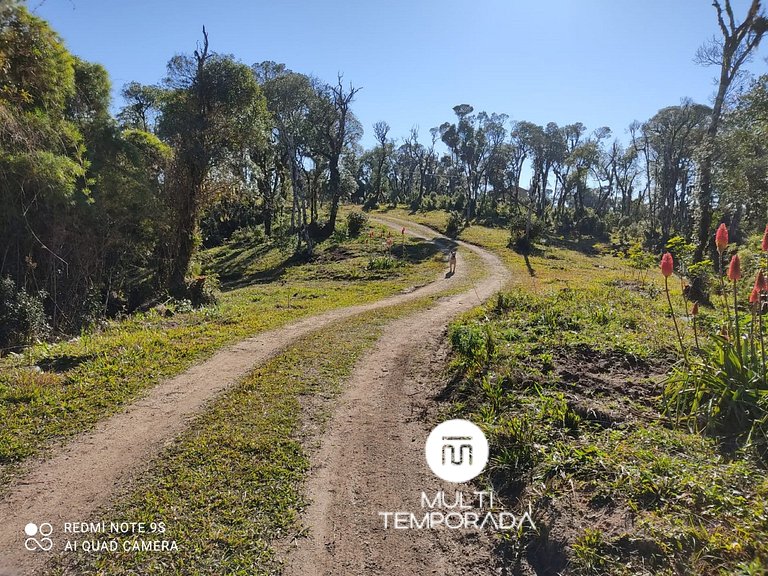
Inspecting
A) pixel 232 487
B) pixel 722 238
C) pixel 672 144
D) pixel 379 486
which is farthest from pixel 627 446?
pixel 672 144

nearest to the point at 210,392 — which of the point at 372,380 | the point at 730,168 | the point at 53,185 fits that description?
the point at 372,380

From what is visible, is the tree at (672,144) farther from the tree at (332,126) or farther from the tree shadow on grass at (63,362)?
the tree shadow on grass at (63,362)

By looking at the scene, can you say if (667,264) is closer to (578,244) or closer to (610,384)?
(610,384)

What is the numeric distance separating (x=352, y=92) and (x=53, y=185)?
22063 millimetres

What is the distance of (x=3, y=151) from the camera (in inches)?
316

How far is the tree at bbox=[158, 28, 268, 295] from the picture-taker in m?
15.1

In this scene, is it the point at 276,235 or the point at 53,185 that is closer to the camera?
the point at 53,185

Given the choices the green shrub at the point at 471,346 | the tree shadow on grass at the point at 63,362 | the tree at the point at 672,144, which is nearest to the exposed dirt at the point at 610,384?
the green shrub at the point at 471,346

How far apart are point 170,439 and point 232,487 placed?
1.56m

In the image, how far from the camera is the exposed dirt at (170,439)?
12.8 feet

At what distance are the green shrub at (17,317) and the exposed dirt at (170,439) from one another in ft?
13.9

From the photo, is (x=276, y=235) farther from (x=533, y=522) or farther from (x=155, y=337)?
(x=533, y=522)

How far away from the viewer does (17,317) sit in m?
8.97

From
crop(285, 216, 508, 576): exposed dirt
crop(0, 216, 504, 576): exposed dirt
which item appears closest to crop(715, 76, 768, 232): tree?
crop(0, 216, 504, 576): exposed dirt
